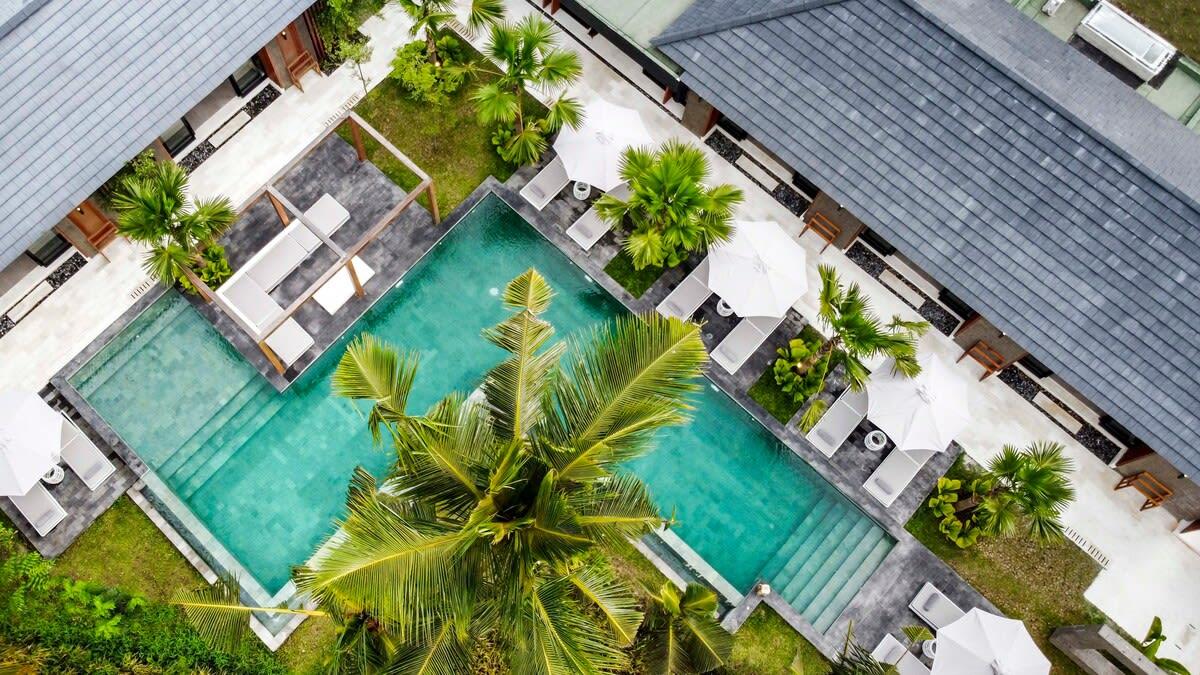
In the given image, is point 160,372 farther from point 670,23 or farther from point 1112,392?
point 1112,392

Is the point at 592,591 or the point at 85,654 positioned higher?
the point at 85,654

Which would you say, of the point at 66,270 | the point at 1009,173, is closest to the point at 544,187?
the point at 1009,173

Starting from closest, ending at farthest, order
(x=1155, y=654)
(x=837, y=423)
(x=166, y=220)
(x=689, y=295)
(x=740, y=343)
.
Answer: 1. (x=1155, y=654)
2. (x=166, y=220)
3. (x=837, y=423)
4. (x=740, y=343)
5. (x=689, y=295)

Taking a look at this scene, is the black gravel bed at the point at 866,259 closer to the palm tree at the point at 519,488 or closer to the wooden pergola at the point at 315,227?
the wooden pergola at the point at 315,227

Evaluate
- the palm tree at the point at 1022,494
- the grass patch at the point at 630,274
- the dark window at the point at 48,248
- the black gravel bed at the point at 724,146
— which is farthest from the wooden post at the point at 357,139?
the palm tree at the point at 1022,494

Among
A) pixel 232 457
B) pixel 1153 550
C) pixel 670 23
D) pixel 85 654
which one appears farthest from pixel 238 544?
pixel 1153 550

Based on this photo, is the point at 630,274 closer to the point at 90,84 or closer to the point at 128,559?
the point at 90,84
